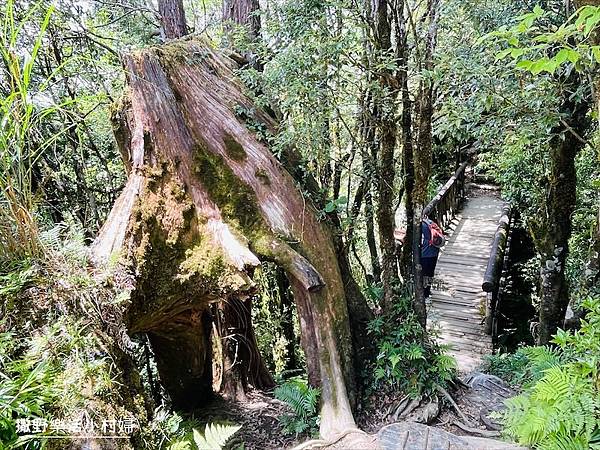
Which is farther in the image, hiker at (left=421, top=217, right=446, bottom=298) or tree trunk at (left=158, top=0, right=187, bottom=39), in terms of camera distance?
hiker at (left=421, top=217, right=446, bottom=298)

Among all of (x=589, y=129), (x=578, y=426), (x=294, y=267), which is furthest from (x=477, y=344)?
(x=578, y=426)

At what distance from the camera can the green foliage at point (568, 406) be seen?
8.57ft

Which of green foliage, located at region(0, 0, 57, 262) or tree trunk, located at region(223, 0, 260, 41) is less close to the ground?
tree trunk, located at region(223, 0, 260, 41)

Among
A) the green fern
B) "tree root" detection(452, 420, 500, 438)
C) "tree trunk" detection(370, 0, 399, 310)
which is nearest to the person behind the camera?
the green fern

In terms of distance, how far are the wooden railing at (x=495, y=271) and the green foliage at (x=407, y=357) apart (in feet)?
8.54

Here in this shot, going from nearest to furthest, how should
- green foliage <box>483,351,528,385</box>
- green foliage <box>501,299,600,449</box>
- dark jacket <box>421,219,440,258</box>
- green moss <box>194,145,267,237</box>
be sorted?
green foliage <box>501,299,600,449</box> < green moss <box>194,145,267,237</box> < green foliage <box>483,351,528,385</box> < dark jacket <box>421,219,440,258</box>

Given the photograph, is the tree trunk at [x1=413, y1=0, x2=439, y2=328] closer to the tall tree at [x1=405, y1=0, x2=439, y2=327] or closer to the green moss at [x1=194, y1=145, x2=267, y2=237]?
the tall tree at [x1=405, y1=0, x2=439, y2=327]

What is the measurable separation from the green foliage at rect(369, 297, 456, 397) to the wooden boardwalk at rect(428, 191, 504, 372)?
80cm

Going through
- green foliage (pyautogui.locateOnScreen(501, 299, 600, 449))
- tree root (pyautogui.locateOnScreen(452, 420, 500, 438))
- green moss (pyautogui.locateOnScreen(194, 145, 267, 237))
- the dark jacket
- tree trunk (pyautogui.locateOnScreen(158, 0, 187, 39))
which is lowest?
tree root (pyautogui.locateOnScreen(452, 420, 500, 438))

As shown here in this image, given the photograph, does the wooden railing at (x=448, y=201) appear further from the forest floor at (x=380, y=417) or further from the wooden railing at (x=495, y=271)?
the forest floor at (x=380, y=417)

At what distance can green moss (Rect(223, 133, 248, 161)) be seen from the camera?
4.73 meters

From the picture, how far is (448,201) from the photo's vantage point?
383 inches

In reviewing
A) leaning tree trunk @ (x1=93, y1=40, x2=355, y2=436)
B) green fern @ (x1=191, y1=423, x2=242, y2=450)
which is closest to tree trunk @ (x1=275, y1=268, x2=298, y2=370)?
leaning tree trunk @ (x1=93, y1=40, x2=355, y2=436)

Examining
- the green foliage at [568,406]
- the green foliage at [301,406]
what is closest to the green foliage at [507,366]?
the green foliage at [568,406]
